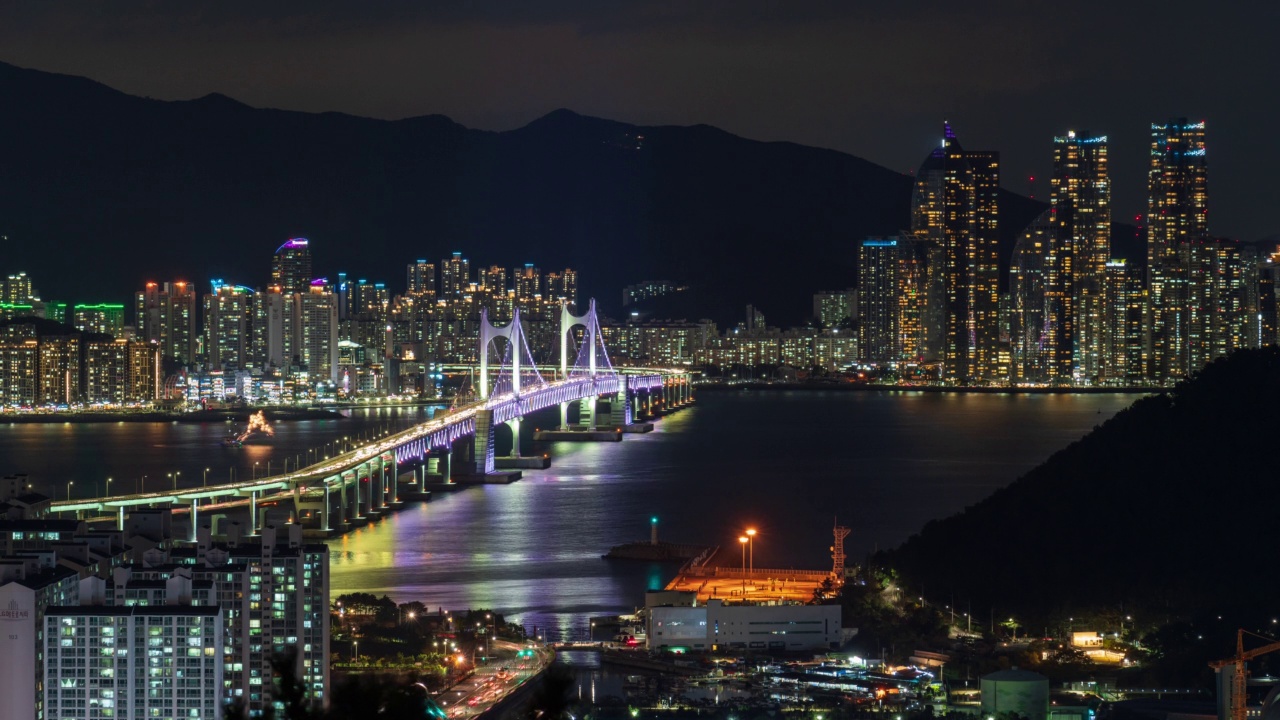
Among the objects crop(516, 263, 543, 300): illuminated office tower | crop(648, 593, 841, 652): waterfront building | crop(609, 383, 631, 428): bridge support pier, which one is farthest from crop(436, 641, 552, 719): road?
crop(516, 263, 543, 300): illuminated office tower

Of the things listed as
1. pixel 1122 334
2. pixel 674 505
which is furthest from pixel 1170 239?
pixel 674 505

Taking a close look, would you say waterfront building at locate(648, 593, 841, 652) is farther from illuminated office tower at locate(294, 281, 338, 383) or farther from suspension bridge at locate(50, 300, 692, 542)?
illuminated office tower at locate(294, 281, 338, 383)

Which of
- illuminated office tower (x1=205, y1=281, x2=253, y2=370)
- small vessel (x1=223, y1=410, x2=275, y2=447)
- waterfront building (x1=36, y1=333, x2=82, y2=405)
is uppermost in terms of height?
illuminated office tower (x1=205, y1=281, x2=253, y2=370)

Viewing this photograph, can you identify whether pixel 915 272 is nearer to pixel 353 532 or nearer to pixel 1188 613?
pixel 353 532

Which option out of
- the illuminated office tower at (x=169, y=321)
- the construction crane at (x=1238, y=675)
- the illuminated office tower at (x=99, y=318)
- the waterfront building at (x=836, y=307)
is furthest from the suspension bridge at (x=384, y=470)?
the waterfront building at (x=836, y=307)

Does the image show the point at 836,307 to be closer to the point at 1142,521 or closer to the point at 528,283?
the point at 528,283

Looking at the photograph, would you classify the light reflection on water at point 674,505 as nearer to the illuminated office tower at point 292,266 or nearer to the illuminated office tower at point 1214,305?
the illuminated office tower at point 1214,305
